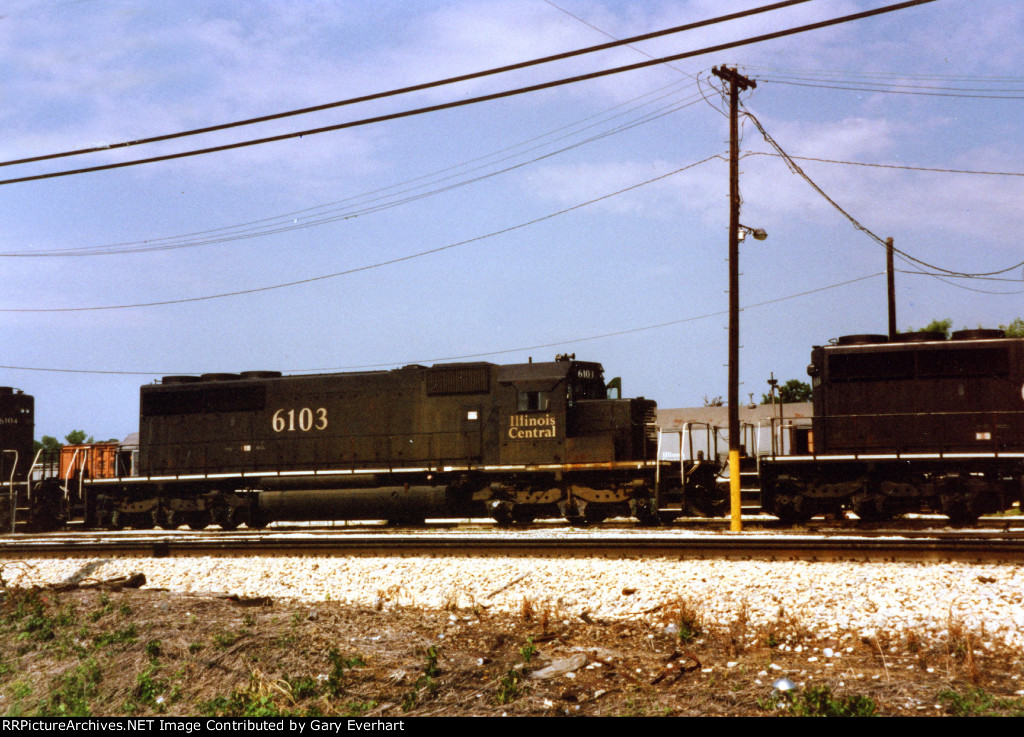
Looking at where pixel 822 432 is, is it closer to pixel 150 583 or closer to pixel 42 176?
pixel 150 583

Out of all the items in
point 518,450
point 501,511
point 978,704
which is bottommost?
point 978,704

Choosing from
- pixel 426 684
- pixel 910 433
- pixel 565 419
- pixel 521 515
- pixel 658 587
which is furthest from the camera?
pixel 521 515

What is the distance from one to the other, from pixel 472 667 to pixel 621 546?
14.7ft

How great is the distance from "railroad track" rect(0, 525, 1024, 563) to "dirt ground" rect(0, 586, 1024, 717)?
251cm

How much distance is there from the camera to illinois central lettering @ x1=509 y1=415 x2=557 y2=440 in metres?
16.4

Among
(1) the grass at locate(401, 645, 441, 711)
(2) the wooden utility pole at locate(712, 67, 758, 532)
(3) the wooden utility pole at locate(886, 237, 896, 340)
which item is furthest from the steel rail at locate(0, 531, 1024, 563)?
(3) the wooden utility pole at locate(886, 237, 896, 340)

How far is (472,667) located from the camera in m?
6.49

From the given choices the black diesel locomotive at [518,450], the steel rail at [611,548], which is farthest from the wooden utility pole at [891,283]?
the steel rail at [611,548]

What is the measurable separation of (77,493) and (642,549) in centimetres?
1575

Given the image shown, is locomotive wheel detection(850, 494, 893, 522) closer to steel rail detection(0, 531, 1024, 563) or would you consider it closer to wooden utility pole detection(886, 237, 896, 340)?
steel rail detection(0, 531, 1024, 563)

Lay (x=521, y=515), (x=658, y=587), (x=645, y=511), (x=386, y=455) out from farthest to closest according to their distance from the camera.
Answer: (x=386, y=455) < (x=521, y=515) < (x=645, y=511) < (x=658, y=587)

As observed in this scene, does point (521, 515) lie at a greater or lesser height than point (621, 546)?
lesser

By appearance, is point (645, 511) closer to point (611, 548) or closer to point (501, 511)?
point (501, 511)

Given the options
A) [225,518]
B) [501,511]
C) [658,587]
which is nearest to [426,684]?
[658,587]
